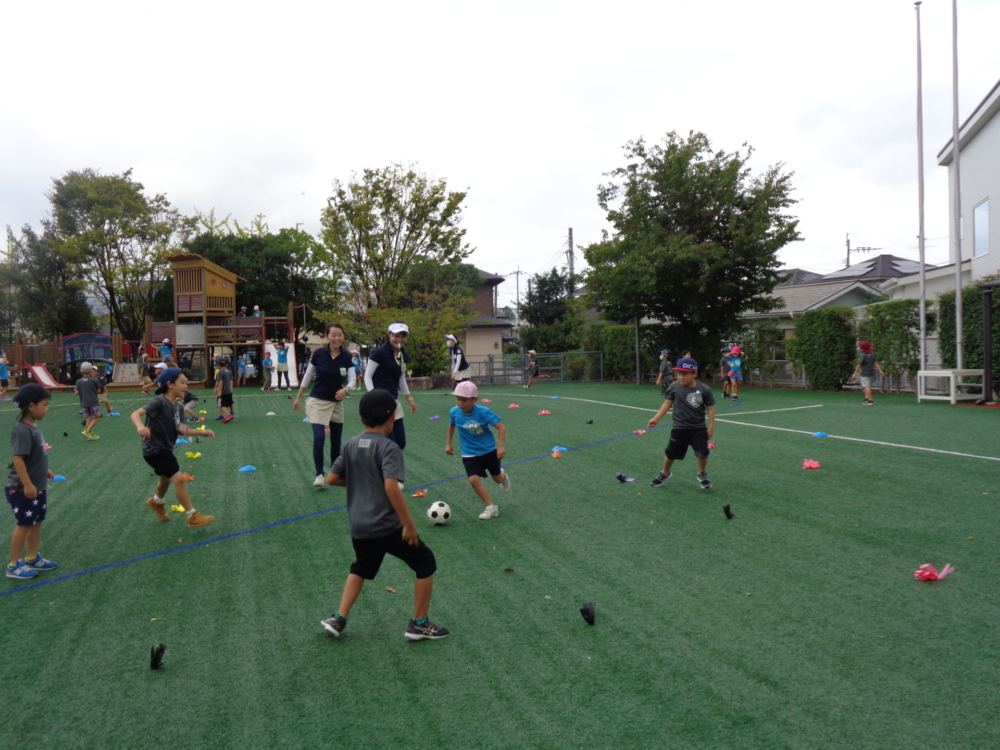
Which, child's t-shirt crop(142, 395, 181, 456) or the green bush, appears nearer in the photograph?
child's t-shirt crop(142, 395, 181, 456)

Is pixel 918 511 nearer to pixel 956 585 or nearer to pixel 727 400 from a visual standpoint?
pixel 956 585

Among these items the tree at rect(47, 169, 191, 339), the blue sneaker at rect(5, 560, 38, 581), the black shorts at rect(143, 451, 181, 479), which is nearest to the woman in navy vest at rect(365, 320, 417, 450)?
the black shorts at rect(143, 451, 181, 479)

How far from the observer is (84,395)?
46.1 feet

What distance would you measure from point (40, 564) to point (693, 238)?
23.3 metres

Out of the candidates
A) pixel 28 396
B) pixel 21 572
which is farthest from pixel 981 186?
pixel 21 572

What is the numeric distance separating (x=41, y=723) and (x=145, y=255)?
128 feet

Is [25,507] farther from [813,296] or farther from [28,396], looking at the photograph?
[813,296]

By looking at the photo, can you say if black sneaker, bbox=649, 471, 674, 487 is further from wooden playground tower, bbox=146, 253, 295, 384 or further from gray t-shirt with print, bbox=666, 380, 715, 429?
wooden playground tower, bbox=146, 253, 295, 384

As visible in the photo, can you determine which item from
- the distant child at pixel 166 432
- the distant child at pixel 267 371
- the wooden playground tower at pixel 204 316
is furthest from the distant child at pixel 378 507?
the wooden playground tower at pixel 204 316

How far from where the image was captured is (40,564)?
5.32 m

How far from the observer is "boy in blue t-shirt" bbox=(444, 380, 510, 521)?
639cm

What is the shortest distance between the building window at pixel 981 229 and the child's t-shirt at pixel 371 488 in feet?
73.7

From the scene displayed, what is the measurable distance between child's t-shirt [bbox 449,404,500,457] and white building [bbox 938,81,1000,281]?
18950mm

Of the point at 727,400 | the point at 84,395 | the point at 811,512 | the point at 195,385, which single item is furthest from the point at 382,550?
the point at 195,385
